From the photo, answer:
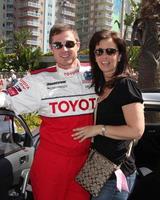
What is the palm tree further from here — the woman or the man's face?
the woman

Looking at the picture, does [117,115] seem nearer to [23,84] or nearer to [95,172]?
[95,172]

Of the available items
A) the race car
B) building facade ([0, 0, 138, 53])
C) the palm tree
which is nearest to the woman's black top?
the race car

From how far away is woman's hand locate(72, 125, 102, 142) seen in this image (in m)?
2.77

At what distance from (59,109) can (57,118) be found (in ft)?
0.18

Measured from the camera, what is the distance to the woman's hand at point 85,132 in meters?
2.77

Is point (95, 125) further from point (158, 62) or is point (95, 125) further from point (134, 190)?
point (158, 62)

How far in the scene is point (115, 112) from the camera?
8.97 feet

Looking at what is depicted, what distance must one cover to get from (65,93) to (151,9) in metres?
5.96

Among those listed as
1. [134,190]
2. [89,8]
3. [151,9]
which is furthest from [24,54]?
[89,8]

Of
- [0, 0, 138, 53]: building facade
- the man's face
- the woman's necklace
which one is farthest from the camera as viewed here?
[0, 0, 138, 53]: building facade

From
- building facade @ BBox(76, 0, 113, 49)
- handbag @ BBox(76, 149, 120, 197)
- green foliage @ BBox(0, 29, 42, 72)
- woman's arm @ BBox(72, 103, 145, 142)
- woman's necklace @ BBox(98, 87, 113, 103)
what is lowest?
green foliage @ BBox(0, 29, 42, 72)

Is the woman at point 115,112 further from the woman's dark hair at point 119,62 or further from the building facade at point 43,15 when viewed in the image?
the building facade at point 43,15

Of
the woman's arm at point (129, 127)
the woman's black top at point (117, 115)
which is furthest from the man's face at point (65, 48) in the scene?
the woman's arm at point (129, 127)

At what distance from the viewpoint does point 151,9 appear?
862 cm
